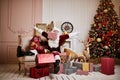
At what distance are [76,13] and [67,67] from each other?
109 inches

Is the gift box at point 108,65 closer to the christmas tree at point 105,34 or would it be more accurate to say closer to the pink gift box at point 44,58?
the pink gift box at point 44,58

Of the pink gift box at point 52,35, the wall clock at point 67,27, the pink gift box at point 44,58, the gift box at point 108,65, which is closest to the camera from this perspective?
the pink gift box at point 44,58

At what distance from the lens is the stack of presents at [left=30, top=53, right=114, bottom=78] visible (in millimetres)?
4488

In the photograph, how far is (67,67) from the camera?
503 centimetres

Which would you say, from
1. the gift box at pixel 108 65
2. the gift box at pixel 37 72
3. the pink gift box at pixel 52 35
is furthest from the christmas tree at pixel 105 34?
the gift box at pixel 37 72

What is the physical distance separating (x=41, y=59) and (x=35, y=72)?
0.32 meters

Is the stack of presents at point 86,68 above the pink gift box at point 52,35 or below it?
below

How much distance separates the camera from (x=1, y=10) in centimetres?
686

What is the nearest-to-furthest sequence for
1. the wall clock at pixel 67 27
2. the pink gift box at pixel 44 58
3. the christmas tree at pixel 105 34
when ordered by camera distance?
the pink gift box at pixel 44 58, the christmas tree at pixel 105 34, the wall clock at pixel 67 27

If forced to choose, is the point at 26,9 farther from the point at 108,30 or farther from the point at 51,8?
the point at 108,30

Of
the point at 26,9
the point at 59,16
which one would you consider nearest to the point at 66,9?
the point at 59,16

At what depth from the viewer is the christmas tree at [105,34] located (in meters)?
6.70

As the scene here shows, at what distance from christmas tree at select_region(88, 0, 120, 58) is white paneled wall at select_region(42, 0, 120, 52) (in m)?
0.36

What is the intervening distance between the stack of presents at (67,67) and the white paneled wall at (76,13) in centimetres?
196
